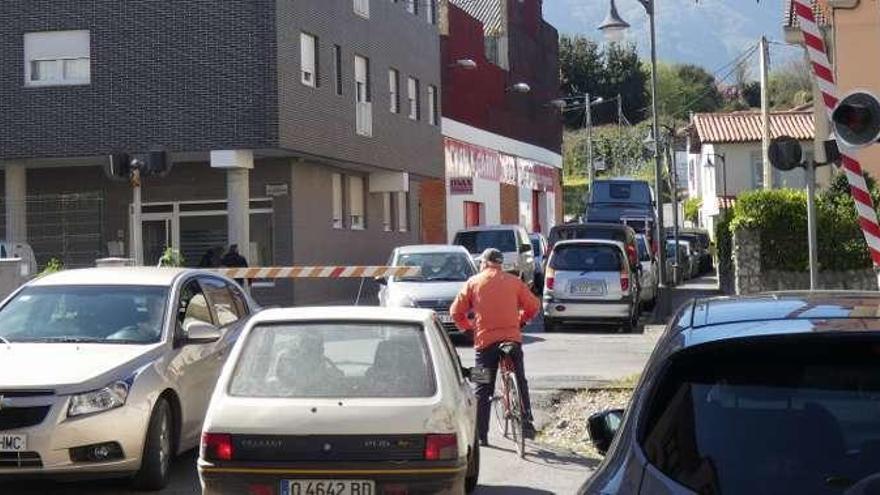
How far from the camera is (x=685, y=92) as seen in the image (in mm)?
108812

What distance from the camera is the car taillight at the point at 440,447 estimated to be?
24.3 feet

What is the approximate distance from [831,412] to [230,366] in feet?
14.4

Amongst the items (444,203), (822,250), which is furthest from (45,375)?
(444,203)

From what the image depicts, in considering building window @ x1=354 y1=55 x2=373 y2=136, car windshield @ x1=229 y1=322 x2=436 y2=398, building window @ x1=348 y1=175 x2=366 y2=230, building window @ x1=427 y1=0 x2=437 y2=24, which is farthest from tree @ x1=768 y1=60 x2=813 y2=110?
car windshield @ x1=229 y1=322 x2=436 y2=398

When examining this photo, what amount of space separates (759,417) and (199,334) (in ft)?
22.3

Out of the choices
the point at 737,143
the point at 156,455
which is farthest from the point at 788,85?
the point at 156,455

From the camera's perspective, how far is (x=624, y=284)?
2448 cm

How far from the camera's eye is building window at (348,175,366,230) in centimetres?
3722

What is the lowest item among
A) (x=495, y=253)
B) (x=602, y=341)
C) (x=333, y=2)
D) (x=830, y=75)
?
(x=602, y=341)

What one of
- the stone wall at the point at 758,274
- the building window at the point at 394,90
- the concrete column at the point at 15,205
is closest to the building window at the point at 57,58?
the concrete column at the point at 15,205

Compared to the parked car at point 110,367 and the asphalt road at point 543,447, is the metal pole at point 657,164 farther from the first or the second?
the parked car at point 110,367

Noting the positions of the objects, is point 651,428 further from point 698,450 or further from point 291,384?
point 291,384

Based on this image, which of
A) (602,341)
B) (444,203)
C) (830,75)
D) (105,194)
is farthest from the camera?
(444,203)

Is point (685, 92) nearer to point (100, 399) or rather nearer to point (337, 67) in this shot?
point (337, 67)
